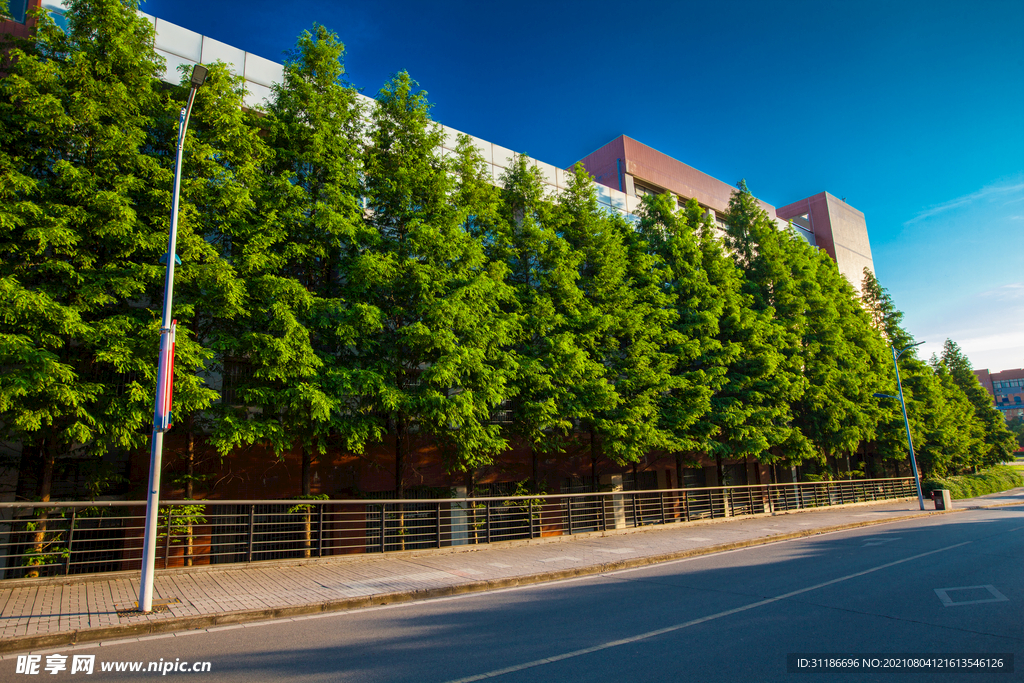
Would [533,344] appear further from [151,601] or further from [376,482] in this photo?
[151,601]

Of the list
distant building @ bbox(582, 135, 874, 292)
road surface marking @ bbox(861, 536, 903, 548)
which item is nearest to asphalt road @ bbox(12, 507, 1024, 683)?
road surface marking @ bbox(861, 536, 903, 548)

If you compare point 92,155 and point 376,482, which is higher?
point 92,155

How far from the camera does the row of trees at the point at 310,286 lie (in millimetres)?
10219

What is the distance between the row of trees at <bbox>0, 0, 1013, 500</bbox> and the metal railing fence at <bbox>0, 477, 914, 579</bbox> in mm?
1168

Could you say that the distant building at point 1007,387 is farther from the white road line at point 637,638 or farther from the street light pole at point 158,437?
the street light pole at point 158,437

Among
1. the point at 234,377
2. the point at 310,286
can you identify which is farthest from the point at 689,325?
the point at 234,377

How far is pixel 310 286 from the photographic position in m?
14.5

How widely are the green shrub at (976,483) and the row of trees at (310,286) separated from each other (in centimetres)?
2197

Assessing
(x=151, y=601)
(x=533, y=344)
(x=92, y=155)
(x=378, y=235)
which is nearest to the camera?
(x=151, y=601)

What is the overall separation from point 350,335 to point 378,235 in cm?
289

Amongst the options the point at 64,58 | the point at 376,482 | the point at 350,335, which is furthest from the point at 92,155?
the point at 376,482

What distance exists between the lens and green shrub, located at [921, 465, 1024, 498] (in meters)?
36.8

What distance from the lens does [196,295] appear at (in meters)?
11.6

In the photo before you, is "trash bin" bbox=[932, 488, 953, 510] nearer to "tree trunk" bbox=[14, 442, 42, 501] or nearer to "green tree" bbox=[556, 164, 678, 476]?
"green tree" bbox=[556, 164, 678, 476]
